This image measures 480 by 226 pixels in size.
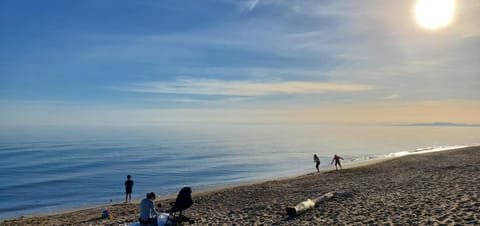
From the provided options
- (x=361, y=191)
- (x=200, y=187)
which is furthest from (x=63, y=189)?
(x=361, y=191)

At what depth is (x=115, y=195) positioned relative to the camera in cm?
2923

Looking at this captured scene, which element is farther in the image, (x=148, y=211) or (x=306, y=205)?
(x=306, y=205)

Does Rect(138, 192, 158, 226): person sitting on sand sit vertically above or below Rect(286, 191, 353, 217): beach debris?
above

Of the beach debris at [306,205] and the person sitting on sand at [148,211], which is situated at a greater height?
the person sitting on sand at [148,211]

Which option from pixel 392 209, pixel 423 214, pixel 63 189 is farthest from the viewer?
pixel 63 189

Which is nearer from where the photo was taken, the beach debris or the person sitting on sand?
the person sitting on sand

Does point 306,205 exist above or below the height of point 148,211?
below

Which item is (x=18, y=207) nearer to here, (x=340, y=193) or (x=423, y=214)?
(x=340, y=193)

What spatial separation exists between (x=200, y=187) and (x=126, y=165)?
72.3 ft

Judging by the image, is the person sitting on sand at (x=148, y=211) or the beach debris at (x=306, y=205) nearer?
the person sitting on sand at (x=148, y=211)

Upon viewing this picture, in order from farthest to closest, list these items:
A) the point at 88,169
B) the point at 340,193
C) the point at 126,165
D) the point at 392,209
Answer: the point at 126,165 → the point at 88,169 → the point at 340,193 → the point at 392,209

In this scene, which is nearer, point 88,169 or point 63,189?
point 63,189

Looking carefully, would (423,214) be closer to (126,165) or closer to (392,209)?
(392,209)

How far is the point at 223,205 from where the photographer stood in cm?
1741
